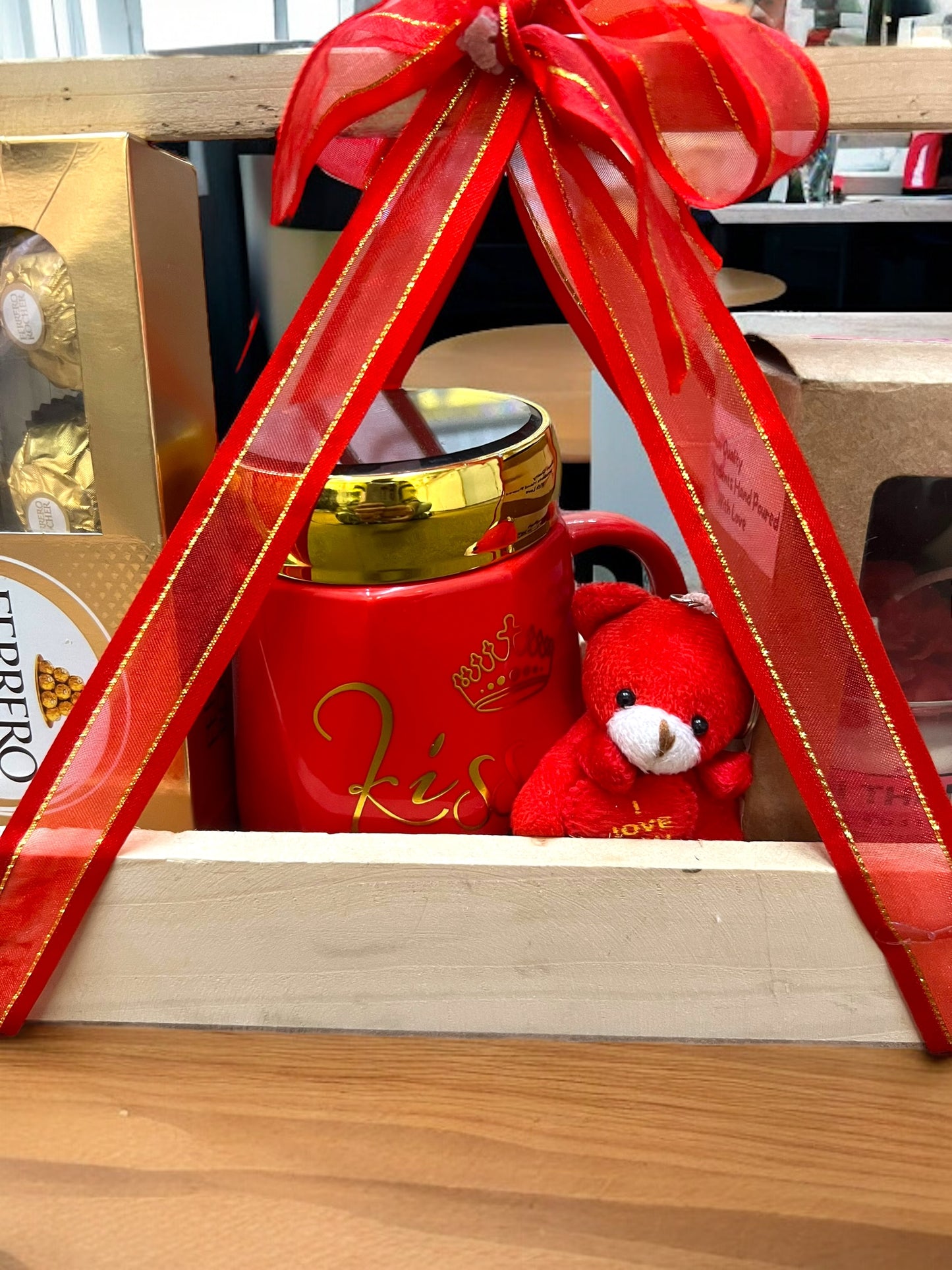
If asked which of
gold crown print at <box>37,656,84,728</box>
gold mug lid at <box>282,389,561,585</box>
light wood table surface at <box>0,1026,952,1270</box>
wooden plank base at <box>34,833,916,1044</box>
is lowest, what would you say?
light wood table surface at <box>0,1026,952,1270</box>

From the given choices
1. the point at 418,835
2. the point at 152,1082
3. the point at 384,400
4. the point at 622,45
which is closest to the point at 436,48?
the point at 622,45

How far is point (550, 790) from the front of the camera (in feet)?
1.33

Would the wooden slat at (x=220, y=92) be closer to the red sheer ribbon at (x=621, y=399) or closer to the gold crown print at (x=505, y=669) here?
the red sheer ribbon at (x=621, y=399)

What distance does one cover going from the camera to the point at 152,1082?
38 centimetres

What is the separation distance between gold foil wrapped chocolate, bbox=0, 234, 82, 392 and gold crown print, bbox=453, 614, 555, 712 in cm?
19

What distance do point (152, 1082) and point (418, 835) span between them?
0.13m

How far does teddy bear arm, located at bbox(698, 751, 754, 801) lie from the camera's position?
398 millimetres

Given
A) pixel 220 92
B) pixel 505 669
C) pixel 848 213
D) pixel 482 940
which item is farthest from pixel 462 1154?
pixel 848 213

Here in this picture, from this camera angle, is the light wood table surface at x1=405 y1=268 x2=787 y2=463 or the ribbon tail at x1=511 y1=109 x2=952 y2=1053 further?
the light wood table surface at x1=405 y1=268 x2=787 y2=463

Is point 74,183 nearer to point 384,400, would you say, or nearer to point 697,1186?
point 384,400

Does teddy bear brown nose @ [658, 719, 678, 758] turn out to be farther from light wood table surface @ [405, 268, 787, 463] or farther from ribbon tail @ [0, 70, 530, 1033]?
light wood table surface @ [405, 268, 787, 463]

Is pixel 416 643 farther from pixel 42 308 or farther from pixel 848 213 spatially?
pixel 848 213

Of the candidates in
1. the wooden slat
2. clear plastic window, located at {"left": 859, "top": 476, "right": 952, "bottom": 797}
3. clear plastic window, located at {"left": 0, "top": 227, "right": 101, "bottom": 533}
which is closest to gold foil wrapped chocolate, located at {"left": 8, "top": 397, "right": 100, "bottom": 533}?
clear plastic window, located at {"left": 0, "top": 227, "right": 101, "bottom": 533}

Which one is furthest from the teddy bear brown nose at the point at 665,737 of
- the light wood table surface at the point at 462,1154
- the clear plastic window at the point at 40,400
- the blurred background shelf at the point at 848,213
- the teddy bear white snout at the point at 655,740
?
the blurred background shelf at the point at 848,213
